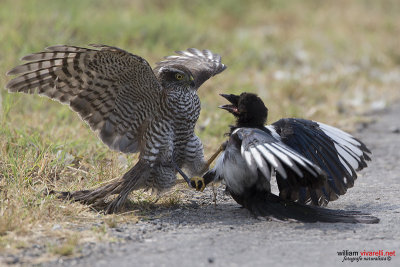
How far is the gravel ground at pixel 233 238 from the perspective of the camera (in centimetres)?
348

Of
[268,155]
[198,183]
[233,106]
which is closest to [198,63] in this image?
[233,106]

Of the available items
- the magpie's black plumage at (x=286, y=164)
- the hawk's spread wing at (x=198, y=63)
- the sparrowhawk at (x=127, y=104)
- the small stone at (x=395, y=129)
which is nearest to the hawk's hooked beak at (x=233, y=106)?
the magpie's black plumage at (x=286, y=164)

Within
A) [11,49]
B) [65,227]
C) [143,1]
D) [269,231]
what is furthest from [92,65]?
[143,1]

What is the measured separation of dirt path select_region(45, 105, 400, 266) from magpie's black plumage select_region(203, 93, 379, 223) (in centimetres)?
14

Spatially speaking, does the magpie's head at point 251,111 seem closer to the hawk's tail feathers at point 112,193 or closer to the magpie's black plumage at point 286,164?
the magpie's black plumage at point 286,164

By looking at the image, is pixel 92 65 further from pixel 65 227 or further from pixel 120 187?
pixel 65 227

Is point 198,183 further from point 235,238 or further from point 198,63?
point 198,63

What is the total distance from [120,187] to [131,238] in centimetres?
86

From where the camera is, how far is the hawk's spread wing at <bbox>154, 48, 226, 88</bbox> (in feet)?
18.1

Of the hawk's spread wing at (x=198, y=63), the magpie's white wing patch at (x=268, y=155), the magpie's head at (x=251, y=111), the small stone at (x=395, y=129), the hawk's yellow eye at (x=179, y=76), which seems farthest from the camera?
the small stone at (x=395, y=129)

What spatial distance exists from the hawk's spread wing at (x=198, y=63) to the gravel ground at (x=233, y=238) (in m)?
1.06

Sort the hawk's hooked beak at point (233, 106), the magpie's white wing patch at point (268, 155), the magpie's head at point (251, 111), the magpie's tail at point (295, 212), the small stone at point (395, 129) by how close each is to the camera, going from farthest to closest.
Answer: the small stone at point (395, 129)
the hawk's hooked beak at point (233, 106)
the magpie's head at point (251, 111)
the magpie's tail at point (295, 212)
the magpie's white wing patch at point (268, 155)

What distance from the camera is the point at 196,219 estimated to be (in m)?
4.52

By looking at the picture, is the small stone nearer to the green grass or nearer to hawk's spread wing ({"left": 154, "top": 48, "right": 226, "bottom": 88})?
the green grass
